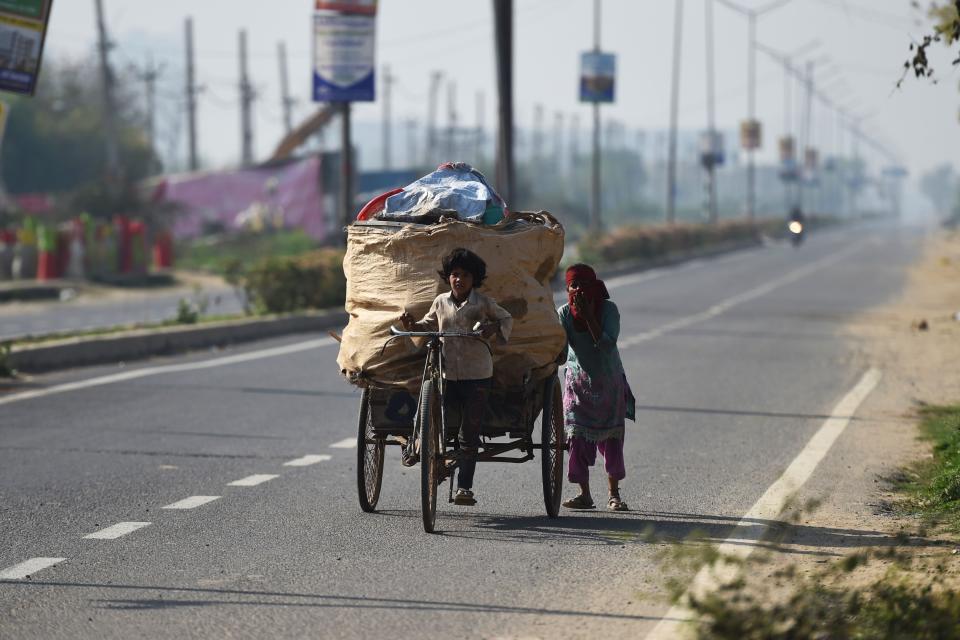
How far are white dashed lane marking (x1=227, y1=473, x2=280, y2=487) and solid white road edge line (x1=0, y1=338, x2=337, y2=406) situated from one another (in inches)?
203

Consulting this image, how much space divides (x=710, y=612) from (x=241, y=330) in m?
18.4

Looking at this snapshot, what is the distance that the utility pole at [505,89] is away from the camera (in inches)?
1099

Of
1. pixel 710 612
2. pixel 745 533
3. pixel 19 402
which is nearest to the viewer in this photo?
pixel 710 612

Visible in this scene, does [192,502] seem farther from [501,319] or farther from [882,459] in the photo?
[882,459]

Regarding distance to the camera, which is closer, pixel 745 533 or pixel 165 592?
pixel 165 592

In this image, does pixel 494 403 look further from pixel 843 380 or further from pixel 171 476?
pixel 843 380

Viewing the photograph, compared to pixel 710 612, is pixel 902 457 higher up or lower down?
lower down

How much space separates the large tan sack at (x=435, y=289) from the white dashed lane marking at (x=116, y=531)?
1.41 m

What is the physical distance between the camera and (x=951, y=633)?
17.7ft

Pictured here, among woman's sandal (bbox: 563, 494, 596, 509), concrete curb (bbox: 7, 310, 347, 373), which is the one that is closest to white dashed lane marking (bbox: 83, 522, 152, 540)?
woman's sandal (bbox: 563, 494, 596, 509)

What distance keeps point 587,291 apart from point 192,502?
2.68m

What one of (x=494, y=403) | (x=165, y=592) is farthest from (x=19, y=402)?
(x=165, y=592)

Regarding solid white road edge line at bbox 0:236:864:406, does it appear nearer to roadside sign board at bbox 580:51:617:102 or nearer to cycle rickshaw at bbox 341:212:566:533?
cycle rickshaw at bbox 341:212:566:533

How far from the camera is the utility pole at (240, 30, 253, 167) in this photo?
75.6 metres
